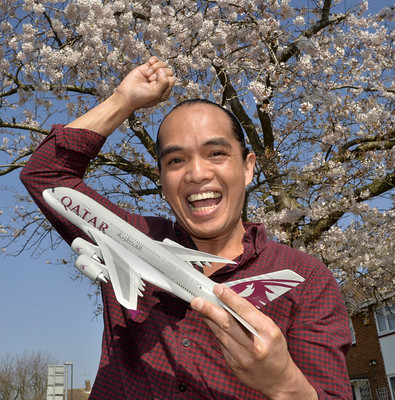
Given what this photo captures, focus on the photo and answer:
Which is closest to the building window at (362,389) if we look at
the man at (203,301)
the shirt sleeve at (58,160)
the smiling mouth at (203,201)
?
the man at (203,301)

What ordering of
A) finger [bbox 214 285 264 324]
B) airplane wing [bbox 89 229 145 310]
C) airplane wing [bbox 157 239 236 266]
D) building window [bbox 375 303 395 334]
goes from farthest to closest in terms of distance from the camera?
building window [bbox 375 303 395 334]
airplane wing [bbox 157 239 236 266]
airplane wing [bbox 89 229 145 310]
finger [bbox 214 285 264 324]

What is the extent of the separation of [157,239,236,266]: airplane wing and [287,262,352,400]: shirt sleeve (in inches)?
27.9

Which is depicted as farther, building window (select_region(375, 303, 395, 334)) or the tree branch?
building window (select_region(375, 303, 395, 334))

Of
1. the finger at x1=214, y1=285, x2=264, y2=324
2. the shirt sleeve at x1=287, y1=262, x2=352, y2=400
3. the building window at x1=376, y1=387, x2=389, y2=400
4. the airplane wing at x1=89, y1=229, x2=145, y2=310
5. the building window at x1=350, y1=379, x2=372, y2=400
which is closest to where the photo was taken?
the finger at x1=214, y1=285, x2=264, y2=324

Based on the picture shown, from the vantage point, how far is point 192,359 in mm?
2906

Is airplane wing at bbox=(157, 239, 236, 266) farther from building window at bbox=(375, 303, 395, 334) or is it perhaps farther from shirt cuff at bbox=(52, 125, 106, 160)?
building window at bbox=(375, 303, 395, 334)

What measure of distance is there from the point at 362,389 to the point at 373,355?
108 inches

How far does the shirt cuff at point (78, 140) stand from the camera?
3.68 meters

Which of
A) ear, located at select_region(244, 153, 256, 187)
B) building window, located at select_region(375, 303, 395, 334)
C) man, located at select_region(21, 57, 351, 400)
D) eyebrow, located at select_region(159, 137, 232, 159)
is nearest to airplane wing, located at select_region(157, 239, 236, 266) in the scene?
man, located at select_region(21, 57, 351, 400)

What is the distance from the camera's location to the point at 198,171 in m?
3.41

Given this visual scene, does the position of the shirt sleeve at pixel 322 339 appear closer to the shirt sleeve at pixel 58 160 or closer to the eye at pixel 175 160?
the eye at pixel 175 160

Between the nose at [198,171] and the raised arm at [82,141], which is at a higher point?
the raised arm at [82,141]

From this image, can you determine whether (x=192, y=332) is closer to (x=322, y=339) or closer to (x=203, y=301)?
(x=203, y=301)

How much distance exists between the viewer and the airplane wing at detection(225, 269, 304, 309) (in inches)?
119
